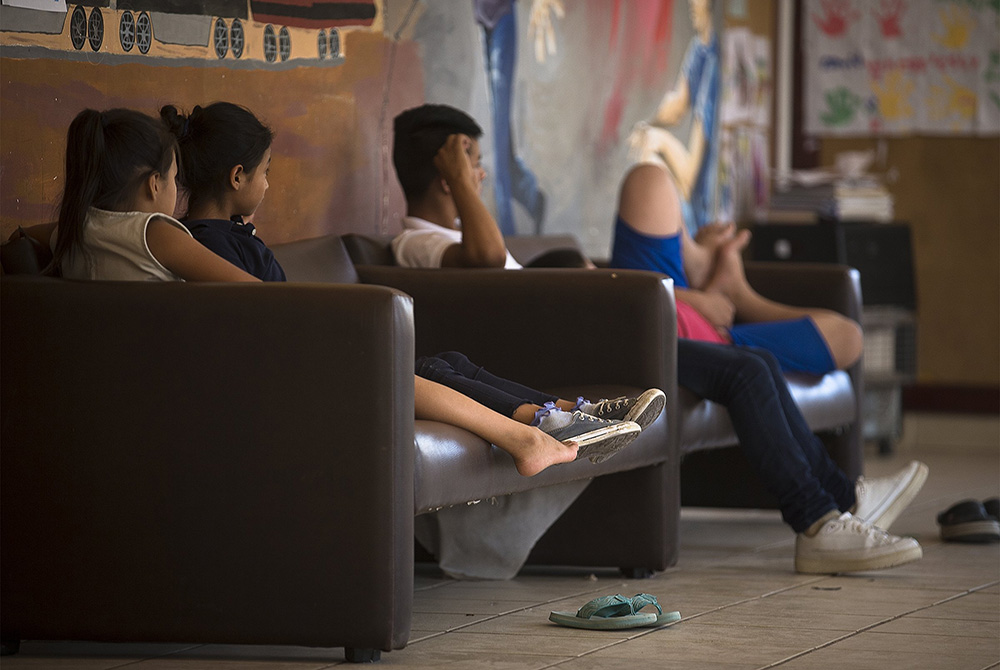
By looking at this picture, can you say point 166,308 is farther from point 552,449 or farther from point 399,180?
point 399,180

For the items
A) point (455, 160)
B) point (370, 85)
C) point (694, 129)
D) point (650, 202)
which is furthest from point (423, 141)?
point (694, 129)

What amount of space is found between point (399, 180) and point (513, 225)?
0.93 metres

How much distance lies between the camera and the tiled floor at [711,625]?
8.18ft

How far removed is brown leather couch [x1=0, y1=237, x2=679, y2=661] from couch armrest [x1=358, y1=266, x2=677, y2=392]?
828mm

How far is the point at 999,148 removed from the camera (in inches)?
255

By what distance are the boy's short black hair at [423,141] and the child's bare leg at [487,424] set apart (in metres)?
1.17

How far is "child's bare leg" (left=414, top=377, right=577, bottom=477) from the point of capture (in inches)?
106

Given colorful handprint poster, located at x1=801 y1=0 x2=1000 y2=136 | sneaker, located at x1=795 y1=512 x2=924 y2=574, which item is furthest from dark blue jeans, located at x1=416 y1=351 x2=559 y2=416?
colorful handprint poster, located at x1=801 y1=0 x2=1000 y2=136

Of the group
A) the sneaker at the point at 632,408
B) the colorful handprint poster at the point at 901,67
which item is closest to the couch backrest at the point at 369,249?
the sneaker at the point at 632,408

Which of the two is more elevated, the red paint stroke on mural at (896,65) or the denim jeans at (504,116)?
the red paint stroke on mural at (896,65)

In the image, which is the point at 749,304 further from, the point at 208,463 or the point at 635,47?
the point at 208,463

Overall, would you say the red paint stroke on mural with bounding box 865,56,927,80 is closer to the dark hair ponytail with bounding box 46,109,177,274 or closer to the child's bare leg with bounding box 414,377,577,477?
the child's bare leg with bounding box 414,377,577,477

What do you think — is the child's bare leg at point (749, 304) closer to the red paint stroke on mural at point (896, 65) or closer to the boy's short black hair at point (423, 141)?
the boy's short black hair at point (423, 141)

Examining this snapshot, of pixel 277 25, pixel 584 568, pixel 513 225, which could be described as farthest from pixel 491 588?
pixel 513 225
